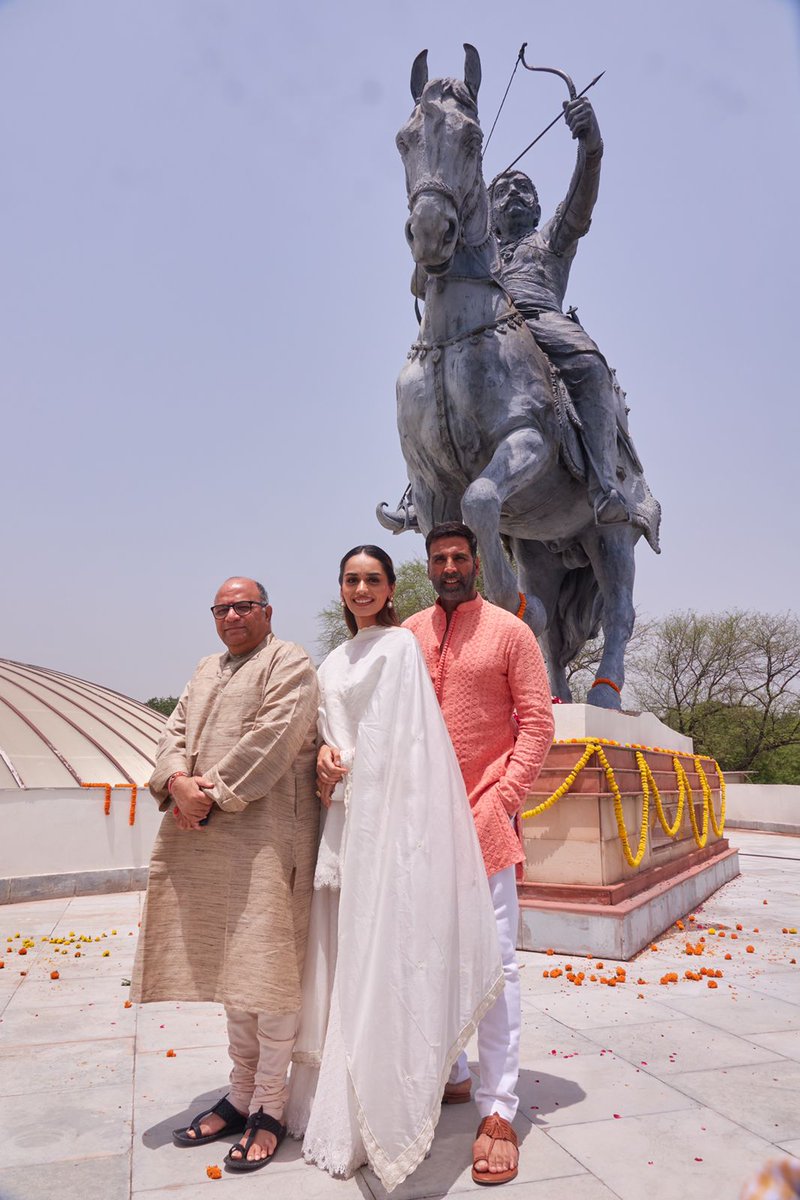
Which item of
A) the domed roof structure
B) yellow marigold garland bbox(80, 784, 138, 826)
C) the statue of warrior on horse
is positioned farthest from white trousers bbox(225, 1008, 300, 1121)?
the domed roof structure

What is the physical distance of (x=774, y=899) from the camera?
7895mm

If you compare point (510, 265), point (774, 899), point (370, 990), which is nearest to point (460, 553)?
point (370, 990)

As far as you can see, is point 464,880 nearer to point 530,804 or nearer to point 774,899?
point 530,804

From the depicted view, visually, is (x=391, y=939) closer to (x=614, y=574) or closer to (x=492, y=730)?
(x=492, y=730)

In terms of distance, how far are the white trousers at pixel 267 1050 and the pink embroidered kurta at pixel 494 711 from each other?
0.78m

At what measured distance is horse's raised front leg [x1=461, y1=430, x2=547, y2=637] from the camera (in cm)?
541

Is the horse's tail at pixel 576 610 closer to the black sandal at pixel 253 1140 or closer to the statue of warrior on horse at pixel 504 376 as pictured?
the statue of warrior on horse at pixel 504 376

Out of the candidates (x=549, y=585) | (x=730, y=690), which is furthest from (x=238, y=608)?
(x=730, y=690)

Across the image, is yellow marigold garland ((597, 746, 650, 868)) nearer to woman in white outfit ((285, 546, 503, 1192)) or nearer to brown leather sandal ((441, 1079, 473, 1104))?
brown leather sandal ((441, 1079, 473, 1104))

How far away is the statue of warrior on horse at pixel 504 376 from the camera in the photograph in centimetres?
542

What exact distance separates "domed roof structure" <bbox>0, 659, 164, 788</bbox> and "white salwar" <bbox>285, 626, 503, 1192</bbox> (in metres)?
8.46

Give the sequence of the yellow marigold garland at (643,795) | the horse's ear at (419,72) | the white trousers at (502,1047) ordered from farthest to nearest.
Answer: the horse's ear at (419,72) → the yellow marigold garland at (643,795) → the white trousers at (502,1047)

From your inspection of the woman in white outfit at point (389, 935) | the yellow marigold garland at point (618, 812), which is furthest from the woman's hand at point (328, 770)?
the yellow marigold garland at point (618, 812)

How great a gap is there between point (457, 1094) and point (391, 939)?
93 centimetres
